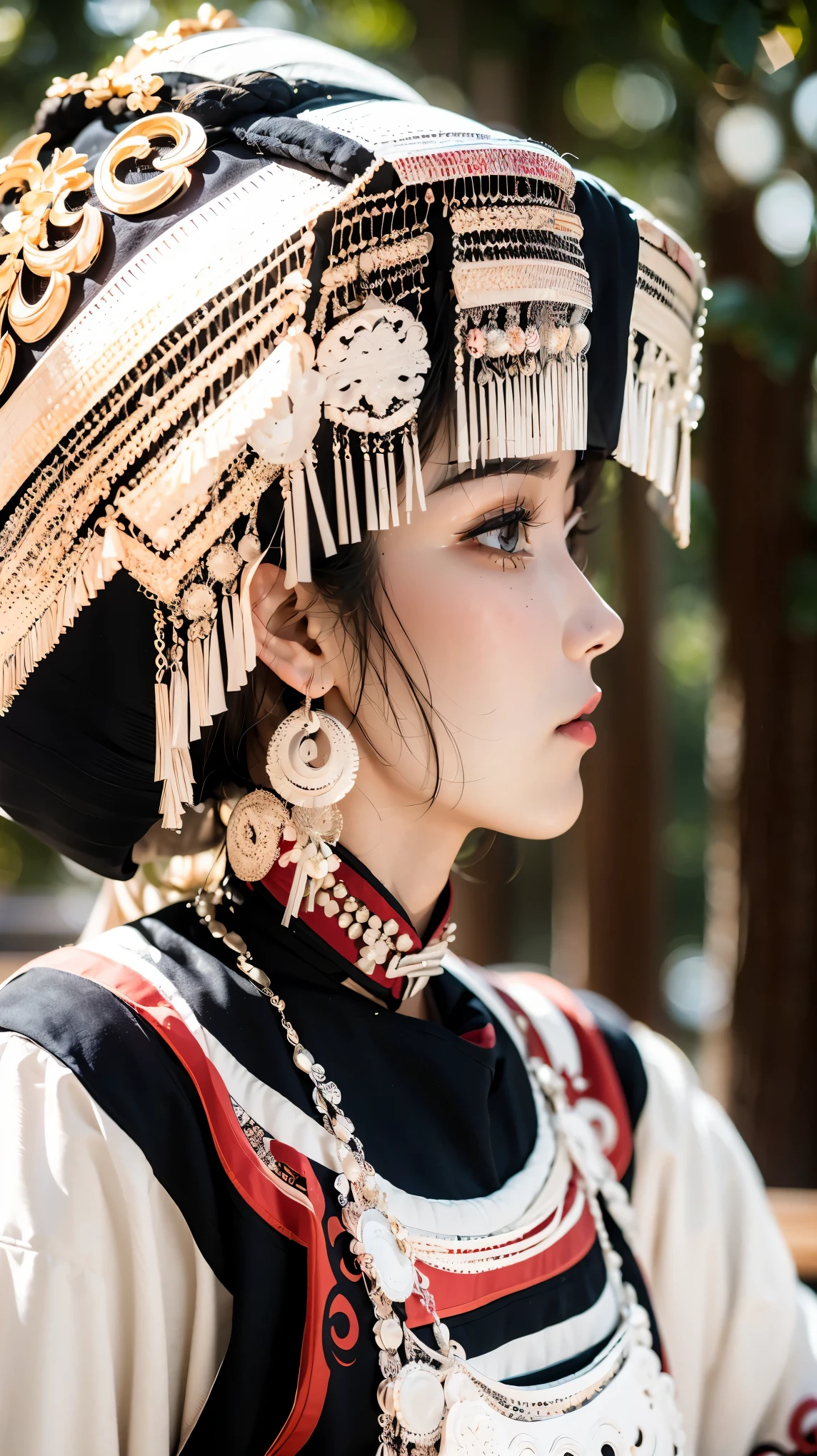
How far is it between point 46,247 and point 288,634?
355 mm

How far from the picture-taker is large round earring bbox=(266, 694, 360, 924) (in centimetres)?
96

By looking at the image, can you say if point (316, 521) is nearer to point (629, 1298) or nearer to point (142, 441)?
point (142, 441)

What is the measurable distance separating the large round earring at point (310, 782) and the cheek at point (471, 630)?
0.30 ft

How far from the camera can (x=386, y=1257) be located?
928 millimetres

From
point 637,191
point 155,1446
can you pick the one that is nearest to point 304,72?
point 155,1446

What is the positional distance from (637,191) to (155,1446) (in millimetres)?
2816

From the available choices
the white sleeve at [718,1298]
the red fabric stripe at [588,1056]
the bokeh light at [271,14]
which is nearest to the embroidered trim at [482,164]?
the red fabric stripe at [588,1056]

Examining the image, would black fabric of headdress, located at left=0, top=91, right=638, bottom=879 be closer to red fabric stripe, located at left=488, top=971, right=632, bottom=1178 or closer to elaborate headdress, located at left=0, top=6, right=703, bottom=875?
elaborate headdress, located at left=0, top=6, right=703, bottom=875

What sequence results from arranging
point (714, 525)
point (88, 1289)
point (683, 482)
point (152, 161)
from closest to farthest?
1. point (88, 1289)
2. point (152, 161)
3. point (683, 482)
4. point (714, 525)

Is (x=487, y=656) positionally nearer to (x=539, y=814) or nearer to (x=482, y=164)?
(x=539, y=814)

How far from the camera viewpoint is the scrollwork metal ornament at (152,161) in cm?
92

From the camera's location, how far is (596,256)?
99 centimetres

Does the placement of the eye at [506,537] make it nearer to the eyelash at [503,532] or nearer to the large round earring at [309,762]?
the eyelash at [503,532]

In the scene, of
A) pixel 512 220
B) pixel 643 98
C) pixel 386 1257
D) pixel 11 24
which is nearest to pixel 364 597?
pixel 512 220
